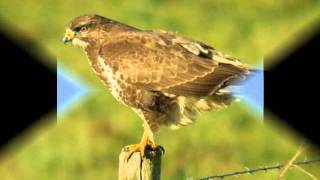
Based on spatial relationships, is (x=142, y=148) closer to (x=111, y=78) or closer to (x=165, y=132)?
(x=111, y=78)

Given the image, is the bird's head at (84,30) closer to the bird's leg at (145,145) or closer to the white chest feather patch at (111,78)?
the white chest feather patch at (111,78)

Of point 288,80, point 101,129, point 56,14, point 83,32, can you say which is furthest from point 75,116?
point 83,32

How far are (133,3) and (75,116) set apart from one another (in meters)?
0.96

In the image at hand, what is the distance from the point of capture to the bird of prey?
13.6 ft

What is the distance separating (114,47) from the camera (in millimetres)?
4266

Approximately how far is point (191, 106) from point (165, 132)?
2.26 meters

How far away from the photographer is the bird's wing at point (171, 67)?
415 cm

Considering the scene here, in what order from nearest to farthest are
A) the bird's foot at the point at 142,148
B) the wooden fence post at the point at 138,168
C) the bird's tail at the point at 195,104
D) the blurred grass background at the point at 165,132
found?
the wooden fence post at the point at 138,168 < the bird's foot at the point at 142,148 < the bird's tail at the point at 195,104 < the blurred grass background at the point at 165,132

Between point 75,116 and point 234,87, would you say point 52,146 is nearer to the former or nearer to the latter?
point 75,116

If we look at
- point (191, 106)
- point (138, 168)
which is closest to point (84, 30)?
point (191, 106)

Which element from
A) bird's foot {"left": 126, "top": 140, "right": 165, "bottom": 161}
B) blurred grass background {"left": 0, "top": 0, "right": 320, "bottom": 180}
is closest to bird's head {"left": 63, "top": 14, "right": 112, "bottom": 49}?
bird's foot {"left": 126, "top": 140, "right": 165, "bottom": 161}

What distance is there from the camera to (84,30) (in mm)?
4332

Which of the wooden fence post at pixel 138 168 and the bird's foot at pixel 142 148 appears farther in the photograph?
the bird's foot at pixel 142 148

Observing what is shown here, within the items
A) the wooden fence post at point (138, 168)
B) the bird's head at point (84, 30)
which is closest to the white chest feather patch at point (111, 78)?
the bird's head at point (84, 30)
